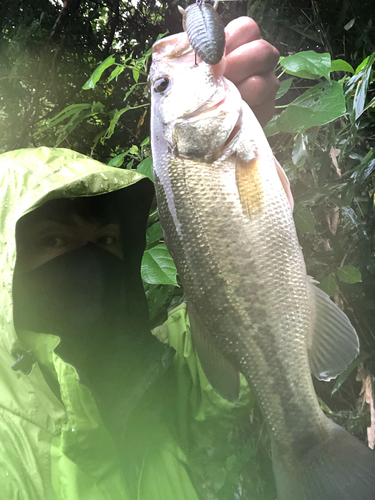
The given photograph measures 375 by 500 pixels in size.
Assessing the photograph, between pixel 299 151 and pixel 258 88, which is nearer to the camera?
pixel 258 88

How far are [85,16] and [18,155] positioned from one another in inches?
29.8

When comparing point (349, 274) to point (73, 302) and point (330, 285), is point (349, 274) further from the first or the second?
point (73, 302)

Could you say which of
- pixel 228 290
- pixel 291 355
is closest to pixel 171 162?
pixel 228 290

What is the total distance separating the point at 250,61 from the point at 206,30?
127mm

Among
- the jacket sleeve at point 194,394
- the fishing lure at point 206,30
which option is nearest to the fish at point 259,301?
the fishing lure at point 206,30

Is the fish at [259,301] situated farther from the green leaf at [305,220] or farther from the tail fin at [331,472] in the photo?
the green leaf at [305,220]

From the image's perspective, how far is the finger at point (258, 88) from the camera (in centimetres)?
54

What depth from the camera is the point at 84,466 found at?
702mm

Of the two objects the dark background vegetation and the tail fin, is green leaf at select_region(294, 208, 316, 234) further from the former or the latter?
the tail fin

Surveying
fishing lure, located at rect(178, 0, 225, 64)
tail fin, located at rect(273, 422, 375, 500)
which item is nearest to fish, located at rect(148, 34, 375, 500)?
tail fin, located at rect(273, 422, 375, 500)

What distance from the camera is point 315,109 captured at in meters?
0.60

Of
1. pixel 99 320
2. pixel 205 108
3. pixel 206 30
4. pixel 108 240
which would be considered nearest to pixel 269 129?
pixel 205 108

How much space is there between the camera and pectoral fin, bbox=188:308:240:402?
53 centimetres

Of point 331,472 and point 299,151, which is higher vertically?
point 299,151
